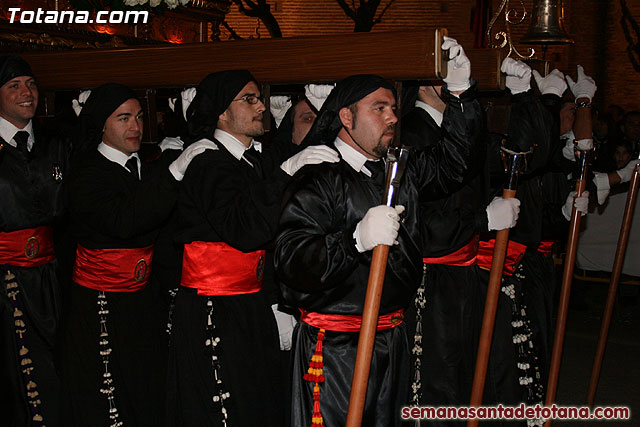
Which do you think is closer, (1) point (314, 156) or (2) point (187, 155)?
(1) point (314, 156)

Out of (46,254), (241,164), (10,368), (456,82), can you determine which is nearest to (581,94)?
(456,82)

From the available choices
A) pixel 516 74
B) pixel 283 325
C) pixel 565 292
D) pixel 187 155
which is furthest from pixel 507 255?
pixel 187 155

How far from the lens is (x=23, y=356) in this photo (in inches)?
159

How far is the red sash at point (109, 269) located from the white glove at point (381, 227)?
185 cm

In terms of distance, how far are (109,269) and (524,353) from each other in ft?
7.95


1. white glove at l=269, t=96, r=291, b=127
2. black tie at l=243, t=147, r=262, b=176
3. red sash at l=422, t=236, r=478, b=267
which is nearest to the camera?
black tie at l=243, t=147, r=262, b=176

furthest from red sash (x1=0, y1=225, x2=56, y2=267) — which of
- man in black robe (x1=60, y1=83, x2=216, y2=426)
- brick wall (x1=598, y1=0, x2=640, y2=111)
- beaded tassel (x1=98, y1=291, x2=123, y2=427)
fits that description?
brick wall (x1=598, y1=0, x2=640, y2=111)

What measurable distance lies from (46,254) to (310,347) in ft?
6.89

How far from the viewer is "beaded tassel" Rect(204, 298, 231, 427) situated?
11.0 feet

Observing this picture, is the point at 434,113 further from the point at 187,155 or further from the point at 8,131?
the point at 8,131

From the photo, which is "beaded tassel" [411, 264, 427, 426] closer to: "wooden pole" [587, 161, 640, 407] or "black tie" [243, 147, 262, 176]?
"black tie" [243, 147, 262, 176]

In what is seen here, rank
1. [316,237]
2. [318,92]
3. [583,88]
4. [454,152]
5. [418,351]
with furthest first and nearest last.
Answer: [583,88], [418,351], [318,92], [454,152], [316,237]

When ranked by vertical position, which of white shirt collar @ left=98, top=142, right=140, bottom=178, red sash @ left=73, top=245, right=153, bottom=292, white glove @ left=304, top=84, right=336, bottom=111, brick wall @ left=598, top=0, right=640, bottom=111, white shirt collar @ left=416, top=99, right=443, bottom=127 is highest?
brick wall @ left=598, top=0, right=640, bottom=111

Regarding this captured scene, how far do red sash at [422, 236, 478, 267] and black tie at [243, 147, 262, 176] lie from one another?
987mm
